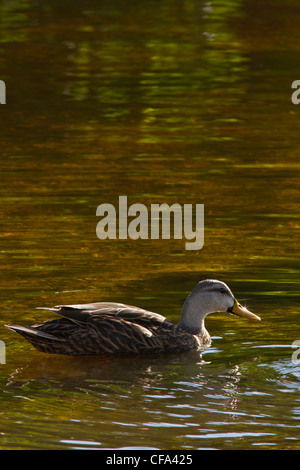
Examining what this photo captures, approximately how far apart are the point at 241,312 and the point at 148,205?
15.4 feet

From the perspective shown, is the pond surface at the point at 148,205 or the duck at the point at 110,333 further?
the duck at the point at 110,333

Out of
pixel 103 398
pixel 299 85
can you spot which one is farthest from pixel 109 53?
pixel 103 398

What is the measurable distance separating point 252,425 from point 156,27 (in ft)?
79.2

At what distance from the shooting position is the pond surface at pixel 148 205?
8.21 metres

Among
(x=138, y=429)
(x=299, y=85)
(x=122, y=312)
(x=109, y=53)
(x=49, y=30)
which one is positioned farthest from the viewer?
(x=49, y=30)

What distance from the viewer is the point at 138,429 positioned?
309 inches

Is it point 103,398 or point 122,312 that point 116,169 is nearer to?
point 122,312

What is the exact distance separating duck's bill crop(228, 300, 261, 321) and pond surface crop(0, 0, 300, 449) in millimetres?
145

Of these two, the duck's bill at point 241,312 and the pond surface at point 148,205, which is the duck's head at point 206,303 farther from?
the pond surface at point 148,205

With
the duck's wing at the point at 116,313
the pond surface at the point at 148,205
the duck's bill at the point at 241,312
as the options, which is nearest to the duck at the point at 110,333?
the duck's wing at the point at 116,313

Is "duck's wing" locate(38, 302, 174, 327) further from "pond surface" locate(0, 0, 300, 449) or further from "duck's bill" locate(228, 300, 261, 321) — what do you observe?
"duck's bill" locate(228, 300, 261, 321)

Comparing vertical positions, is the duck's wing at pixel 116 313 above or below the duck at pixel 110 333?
above

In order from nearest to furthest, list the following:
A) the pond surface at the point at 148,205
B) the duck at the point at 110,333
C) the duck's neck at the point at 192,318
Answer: the pond surface at the point at 148,205 → the duck at the point at 110,333 → the duck's neck at the point at 192,318
